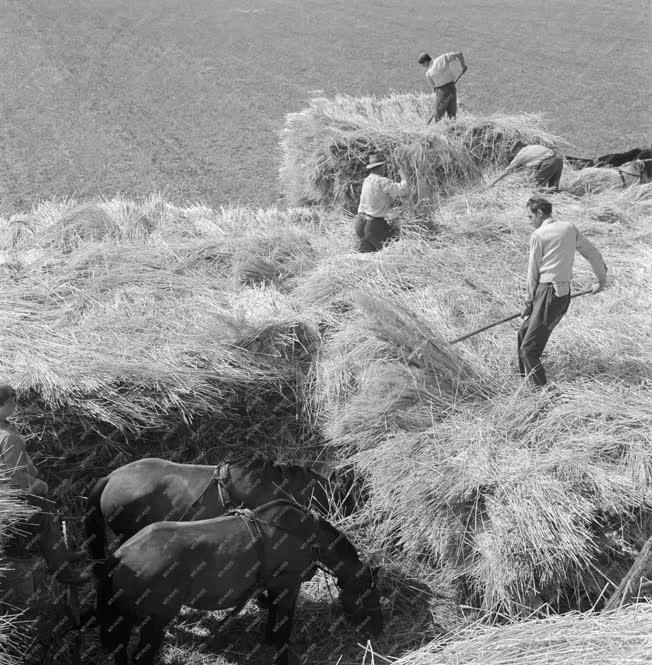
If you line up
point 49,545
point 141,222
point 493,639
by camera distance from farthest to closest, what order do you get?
1. point 141,222
2. point 49,545
3. point 493,639

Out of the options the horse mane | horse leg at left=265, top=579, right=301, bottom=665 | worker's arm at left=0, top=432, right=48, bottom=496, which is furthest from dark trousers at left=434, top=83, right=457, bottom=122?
worker's arm at left=0, top=432, right=48, bottom=496

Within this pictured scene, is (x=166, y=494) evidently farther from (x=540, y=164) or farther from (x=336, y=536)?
(x=540, y=164)

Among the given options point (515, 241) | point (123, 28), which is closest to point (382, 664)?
point (515, 241)

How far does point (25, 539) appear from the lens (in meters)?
4.84

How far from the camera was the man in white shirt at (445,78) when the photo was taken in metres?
10.8

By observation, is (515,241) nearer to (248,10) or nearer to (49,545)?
(49,545)

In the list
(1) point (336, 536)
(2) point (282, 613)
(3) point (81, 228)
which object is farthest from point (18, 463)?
(3) point (81, 228)

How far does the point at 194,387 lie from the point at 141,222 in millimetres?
3676

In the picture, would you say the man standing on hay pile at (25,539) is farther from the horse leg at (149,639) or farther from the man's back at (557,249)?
the man's back at (557,249)

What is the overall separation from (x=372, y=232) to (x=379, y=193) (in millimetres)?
442

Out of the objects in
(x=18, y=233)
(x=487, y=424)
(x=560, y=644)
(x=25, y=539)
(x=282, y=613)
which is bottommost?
(x=282, y=613)

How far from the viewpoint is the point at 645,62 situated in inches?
784

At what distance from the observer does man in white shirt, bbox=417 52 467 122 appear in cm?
1077

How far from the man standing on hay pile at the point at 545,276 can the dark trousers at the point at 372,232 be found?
284cm
